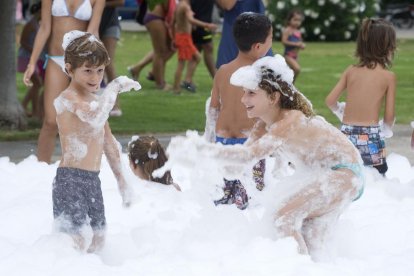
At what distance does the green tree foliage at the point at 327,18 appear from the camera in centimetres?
2584

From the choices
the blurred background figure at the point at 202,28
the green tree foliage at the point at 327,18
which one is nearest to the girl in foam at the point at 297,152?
the blurred background figure at the point at 202,28

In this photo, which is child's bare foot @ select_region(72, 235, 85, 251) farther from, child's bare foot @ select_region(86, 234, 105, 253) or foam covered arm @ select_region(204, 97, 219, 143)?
foam covered arm @ select_region(204, 97, 219, 143)

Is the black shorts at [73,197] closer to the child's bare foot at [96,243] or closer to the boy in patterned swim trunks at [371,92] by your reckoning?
the child's bare foot at [96,243]

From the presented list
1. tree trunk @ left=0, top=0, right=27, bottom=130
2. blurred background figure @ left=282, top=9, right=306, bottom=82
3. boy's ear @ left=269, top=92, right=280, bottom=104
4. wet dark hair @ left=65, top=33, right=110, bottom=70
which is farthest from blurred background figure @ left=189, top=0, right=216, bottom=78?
boy's ear @ left=269, top=92, right=280, bottom=104

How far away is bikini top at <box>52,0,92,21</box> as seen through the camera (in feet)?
26.9

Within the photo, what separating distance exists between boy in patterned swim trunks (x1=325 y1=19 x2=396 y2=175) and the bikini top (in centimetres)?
207

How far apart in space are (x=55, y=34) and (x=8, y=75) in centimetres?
283

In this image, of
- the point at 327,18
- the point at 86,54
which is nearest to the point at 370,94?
the point at 86,54

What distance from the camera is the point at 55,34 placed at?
829cm

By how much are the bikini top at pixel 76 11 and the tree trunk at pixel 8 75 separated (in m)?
2.86

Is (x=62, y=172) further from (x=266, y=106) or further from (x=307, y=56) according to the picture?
(x=307, y=56)

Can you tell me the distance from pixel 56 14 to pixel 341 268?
3.66 m

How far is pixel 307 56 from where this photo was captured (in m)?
21.5

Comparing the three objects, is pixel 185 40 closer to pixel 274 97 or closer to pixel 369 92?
pixel 369 92
